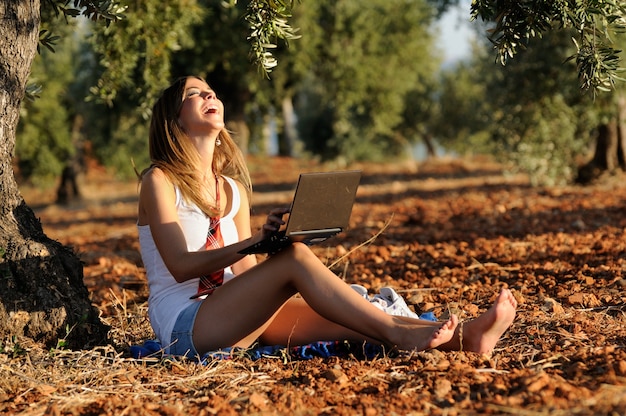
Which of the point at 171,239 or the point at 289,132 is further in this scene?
the point at 289,132

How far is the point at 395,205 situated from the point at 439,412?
30.6ft

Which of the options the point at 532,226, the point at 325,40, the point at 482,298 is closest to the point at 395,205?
the point at 532,226

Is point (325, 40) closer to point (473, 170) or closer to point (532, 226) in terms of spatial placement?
point (473, 170)

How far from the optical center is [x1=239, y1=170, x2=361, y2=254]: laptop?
3.35 meters

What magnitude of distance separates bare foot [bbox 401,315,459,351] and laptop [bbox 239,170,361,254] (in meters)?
0.59

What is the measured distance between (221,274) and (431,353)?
1120 mm

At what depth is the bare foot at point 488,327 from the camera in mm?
3527

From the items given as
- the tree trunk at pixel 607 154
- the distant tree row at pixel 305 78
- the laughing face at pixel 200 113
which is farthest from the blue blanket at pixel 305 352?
the tree trunk at pixel 607 154

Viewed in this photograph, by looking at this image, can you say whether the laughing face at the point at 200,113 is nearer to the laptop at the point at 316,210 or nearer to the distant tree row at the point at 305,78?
the distant tree row at the point at 305,78

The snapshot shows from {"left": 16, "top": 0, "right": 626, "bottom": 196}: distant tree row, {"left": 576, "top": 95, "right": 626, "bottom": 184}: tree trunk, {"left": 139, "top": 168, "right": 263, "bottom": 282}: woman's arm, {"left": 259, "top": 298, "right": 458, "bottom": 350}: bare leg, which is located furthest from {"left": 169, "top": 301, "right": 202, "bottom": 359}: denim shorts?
Result: {"left": 576, "top": 95, "right": 626, "bottom": 184}: tree trunk

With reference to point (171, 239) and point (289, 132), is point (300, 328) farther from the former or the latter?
point (289, 132)

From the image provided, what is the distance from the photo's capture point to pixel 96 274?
272 inches

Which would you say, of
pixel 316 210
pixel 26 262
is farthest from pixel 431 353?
A: pixel 26 262

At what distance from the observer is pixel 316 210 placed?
3.43 metres
